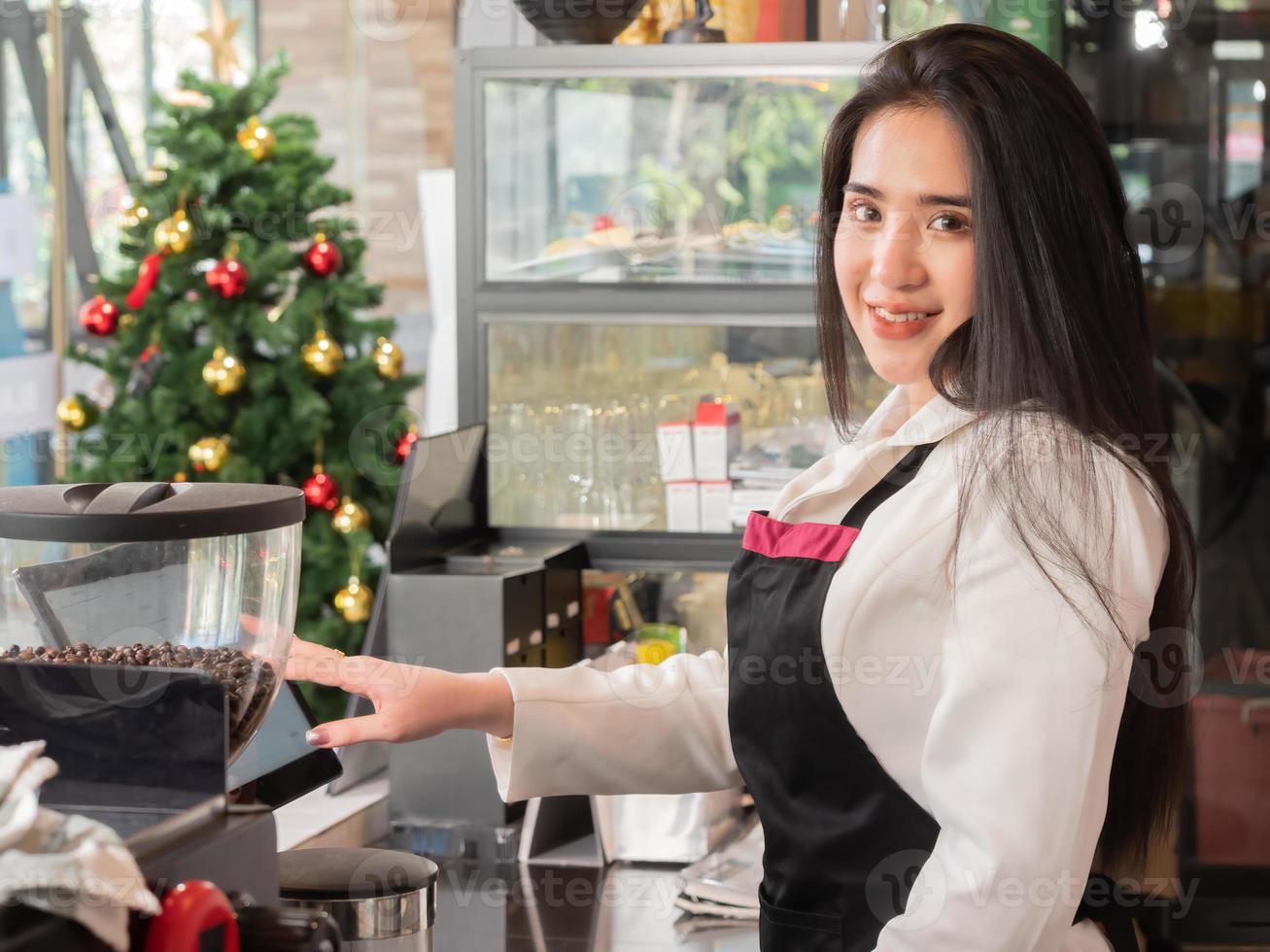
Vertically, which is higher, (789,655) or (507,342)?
(507,342)

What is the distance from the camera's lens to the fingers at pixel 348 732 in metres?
1.27

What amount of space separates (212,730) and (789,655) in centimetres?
55

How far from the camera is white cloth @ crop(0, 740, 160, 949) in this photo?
0.81m

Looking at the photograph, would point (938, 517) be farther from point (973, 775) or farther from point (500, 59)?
point (500, 59)

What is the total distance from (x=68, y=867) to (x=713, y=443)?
1.98 metres

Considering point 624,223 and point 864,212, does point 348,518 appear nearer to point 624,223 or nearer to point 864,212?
point 624,223

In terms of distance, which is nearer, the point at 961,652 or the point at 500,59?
the point at 961,652


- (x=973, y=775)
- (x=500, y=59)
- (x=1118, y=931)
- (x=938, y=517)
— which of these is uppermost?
(x=500, y=59)

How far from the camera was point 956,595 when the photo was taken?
1212 mm

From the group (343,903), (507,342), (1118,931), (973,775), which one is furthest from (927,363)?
(507,342)

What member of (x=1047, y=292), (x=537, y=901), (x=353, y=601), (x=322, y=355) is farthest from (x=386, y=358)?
(x=1047, y=292)

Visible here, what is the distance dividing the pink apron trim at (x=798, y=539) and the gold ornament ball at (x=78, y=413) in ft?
7.72

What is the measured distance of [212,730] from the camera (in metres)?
0.97

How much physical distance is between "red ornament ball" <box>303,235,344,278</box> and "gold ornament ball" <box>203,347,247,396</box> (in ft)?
0.86
